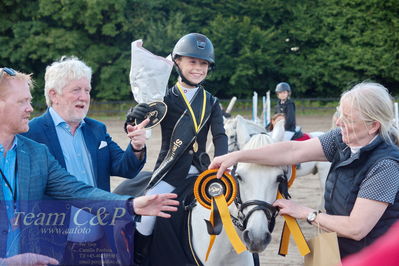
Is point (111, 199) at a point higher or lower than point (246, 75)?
higher

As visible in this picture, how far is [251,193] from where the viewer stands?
9.10ft

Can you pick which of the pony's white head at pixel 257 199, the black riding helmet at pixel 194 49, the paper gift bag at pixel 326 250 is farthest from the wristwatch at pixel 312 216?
the black riding helmet at pixel 194 49

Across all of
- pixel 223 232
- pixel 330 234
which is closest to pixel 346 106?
pixel 330 234

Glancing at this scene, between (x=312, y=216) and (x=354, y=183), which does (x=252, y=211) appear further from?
(x=354, y=183)

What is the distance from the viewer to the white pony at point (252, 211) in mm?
2674

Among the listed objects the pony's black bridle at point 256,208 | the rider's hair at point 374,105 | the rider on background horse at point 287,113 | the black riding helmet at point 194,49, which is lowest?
the rider on background horse at point 287,113

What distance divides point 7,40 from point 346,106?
29.5m

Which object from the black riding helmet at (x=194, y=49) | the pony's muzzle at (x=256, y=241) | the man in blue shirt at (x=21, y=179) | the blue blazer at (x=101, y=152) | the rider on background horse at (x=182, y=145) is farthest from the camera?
the black riding helmet at (x=194, y=49)

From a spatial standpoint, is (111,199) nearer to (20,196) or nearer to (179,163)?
Result: (20,196)

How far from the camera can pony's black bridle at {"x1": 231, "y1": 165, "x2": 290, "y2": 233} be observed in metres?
2.72

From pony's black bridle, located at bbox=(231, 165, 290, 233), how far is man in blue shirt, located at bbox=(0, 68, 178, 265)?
1.55ft

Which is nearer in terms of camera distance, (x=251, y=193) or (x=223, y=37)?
(x=251, y=193)

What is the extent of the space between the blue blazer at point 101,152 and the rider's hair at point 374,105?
139 centimetres

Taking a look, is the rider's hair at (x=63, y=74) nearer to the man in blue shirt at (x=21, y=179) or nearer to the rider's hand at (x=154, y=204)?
the man in blue shirt at (x=21, y=179)
